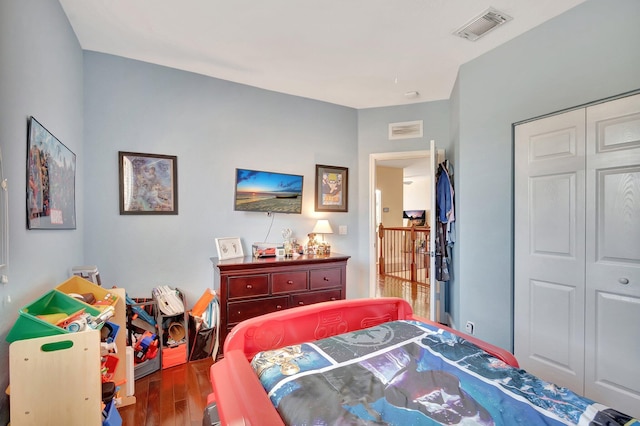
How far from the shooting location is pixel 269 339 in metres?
1.47

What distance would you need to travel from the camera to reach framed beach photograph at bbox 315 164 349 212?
3639mm

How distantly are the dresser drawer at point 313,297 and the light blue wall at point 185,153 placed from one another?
31.3 inches

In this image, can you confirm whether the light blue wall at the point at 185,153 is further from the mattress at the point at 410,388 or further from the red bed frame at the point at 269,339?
the mattress at the point at 410,388

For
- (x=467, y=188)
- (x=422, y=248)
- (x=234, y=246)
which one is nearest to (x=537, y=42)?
(x=467, y=188)

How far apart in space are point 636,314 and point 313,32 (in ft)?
9.67

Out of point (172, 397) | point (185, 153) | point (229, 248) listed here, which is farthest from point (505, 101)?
point (172, 397)

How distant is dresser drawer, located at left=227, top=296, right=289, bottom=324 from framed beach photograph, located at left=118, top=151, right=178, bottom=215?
1.14 meters

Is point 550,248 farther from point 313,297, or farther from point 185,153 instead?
point 185,153

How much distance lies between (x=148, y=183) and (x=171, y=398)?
1857 mm

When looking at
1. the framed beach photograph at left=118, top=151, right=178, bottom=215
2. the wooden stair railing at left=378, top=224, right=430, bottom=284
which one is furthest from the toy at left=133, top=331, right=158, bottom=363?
the wooden stair railing at left=378, top=224, right=430, bottom=284

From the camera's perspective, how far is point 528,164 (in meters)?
2.33

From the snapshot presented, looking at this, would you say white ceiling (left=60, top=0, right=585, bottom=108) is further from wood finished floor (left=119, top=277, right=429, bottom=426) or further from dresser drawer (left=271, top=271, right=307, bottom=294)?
wood finished floor (left=119, top=277, right=429, bottom=426)

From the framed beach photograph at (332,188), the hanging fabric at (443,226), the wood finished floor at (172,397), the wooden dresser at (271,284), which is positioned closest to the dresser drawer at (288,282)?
the wooden dresser at (271,284)

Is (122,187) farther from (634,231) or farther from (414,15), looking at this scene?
(634,231)
